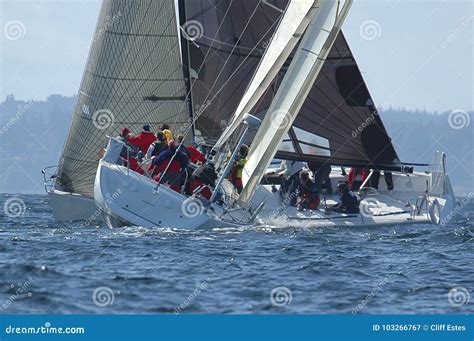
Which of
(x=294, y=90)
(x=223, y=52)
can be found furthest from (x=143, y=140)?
(x=223, y=52)

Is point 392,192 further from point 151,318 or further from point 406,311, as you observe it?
point 151,318

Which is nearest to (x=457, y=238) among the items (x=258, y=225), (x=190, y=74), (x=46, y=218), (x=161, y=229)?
(x=258, y=225)

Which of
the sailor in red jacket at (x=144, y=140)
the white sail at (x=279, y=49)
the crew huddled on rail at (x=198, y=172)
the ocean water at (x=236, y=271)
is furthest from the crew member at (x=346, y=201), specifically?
the sailor in red jacket at (x=144, y=140)

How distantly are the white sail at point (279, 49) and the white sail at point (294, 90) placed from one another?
0.24m

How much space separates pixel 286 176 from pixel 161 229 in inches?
182

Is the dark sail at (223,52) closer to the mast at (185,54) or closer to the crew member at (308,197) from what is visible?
the mast at (185,54)

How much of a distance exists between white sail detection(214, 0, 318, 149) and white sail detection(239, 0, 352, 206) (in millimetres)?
235

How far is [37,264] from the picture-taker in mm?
14828

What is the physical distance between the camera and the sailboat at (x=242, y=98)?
65.5ft

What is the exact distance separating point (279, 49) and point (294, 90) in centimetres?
112

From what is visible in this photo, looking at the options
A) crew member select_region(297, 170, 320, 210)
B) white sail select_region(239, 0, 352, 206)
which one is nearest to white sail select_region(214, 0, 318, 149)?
white sail select_region(239, 0, 352, 206)

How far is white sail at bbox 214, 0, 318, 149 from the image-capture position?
20.1 m

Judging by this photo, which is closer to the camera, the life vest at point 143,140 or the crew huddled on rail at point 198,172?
the crew huddled on rail at point 198,172

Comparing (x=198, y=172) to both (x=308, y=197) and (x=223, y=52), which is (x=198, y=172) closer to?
(x=308, y=197)
